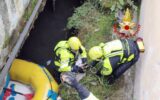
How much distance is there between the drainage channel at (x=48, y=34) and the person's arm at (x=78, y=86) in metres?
1.44

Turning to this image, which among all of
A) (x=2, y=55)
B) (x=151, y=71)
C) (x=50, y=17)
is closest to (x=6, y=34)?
(x=2, y=55)

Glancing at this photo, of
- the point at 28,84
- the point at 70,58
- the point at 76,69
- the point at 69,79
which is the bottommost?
the point at 28,84

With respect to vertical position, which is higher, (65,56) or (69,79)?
(65,56)

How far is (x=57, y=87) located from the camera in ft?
23.5

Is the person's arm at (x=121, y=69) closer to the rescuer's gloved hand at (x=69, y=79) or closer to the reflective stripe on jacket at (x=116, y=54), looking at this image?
the reflective stripe on jacket at (x=116, y=54)

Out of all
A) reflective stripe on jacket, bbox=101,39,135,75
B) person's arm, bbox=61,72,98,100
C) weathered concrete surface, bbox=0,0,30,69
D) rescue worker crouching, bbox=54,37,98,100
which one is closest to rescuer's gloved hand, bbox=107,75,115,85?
reflective stripe on jacket, bbox=101,39,135,75

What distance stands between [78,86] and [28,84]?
143cm

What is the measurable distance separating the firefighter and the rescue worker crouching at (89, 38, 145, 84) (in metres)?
0.29

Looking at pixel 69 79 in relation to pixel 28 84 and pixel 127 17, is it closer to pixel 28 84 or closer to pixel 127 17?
pixel 28 84

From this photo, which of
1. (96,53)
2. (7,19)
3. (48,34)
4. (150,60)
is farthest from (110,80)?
(48,34)

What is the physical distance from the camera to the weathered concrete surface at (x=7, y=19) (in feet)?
18.0

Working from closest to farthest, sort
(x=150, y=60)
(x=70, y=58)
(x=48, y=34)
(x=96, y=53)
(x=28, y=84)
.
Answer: (x=150, y=60) < (x=96, y=53) < (x=70, y=58) < (x=28, y=84) < (x=48, y=34)

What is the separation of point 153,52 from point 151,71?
36cm

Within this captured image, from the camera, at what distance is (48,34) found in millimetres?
8930
